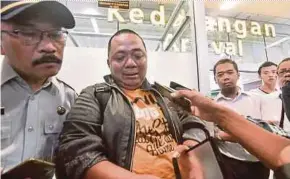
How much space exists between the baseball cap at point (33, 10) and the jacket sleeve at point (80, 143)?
354 mm

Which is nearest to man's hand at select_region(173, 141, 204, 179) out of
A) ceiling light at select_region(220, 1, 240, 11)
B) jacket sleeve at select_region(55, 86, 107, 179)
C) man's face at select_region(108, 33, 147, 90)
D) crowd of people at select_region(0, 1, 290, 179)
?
crowd of people at select_region(0, 1, 290, 179)

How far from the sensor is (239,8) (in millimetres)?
5840

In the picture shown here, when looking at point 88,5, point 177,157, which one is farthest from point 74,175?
point 88,5

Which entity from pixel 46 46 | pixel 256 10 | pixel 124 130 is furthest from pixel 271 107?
pixel 256 10

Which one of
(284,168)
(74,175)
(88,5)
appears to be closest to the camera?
(284,168)

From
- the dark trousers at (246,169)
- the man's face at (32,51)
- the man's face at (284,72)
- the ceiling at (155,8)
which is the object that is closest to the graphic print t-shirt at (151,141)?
the dark trousers at (246,169)

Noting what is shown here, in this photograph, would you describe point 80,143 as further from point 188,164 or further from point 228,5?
point 228,5

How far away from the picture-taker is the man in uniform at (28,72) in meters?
1.10

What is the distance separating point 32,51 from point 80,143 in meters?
0.40

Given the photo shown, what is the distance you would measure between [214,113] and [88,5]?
480cm

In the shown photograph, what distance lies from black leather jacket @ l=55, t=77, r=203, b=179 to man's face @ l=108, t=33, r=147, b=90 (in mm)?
84

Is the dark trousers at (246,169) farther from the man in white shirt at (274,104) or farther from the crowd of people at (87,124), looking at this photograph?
the man in white shirt at (274,104)

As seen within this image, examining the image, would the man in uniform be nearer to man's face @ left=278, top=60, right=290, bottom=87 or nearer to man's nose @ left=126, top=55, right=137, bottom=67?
man's nose @ left=126, top=55, right=137, bottom=67

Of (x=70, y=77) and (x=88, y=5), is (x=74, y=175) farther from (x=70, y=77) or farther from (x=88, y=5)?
(x=88, y=5)
